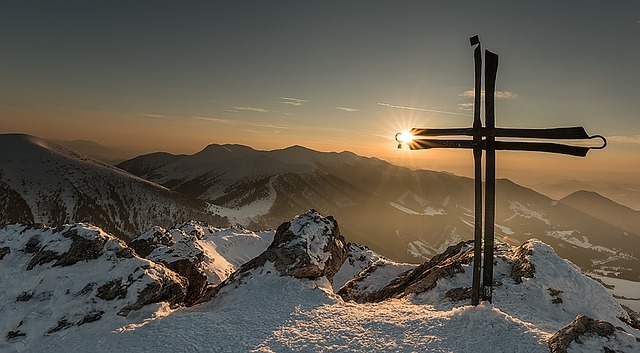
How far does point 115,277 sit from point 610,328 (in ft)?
73.8

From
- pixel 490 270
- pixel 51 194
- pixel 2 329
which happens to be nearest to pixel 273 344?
pixel 490 270

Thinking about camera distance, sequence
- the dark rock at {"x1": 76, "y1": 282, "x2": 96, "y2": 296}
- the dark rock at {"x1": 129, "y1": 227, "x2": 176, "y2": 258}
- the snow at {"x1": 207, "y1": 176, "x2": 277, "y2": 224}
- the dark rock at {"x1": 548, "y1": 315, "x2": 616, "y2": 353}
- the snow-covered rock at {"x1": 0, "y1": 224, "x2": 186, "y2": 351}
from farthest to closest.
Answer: the snow at {"x1": 207, "y1": 176, "x2": 277, "y2": 224}, the dark rock at {"x1": 129, "y1": 227, "x2": 176, "y2": 258}, the dark rock at {"x1": 76, "y1": 282, "x2": 96, "y2": 296}, the snow-covered rock at {"x1": 0, "y1": 224, "x2": 186, "y2": 351}, the dark rock at {"x1": 548, "y1": 315, "x2": 616, "y2": 353}

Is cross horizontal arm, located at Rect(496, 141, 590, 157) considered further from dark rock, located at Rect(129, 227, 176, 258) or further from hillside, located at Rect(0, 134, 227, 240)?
hillside, located at Rect(0, 134, 227, 240)

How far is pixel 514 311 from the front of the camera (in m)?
14.4

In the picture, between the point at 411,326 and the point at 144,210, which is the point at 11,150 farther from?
the point at 411,326

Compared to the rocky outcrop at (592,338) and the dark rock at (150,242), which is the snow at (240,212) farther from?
the rocky outcrop at (592,338)

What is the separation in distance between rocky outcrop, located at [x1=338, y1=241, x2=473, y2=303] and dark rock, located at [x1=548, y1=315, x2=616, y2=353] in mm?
8115

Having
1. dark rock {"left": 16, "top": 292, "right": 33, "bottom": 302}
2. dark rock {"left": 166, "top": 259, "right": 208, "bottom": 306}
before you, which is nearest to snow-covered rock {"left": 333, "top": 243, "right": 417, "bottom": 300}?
dark rock {"left": 166, "top": 259, "right": 208, "bottom": 306}

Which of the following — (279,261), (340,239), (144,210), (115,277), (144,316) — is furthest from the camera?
(144,210)

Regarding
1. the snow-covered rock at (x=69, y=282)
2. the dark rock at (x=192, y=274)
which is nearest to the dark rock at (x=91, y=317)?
the snow-covered rock at (x=69, y=282)

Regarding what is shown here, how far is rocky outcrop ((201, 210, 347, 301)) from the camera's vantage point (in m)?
20.9

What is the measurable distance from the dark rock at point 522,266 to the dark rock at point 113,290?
21.8m

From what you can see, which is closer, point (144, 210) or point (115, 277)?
point (115, 277)

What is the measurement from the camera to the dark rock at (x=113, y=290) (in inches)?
661
